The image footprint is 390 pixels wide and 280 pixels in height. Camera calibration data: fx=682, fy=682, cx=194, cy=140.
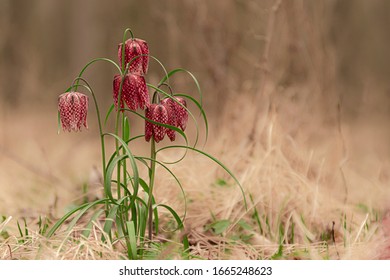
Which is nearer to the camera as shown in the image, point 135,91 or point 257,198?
→ point 135,91

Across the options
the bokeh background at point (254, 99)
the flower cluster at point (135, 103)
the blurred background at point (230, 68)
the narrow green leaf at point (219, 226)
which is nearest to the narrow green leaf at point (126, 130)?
the flower cluster at point (135, 103)

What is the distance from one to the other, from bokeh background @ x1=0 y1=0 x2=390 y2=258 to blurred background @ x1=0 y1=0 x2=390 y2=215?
1 centimetres

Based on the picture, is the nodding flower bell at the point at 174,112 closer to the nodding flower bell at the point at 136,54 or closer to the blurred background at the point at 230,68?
the nodding flower bell at the point at 136,54

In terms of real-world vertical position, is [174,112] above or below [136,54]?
below

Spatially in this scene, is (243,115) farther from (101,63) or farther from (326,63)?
(101,63)

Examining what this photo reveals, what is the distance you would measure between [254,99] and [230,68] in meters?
0.81

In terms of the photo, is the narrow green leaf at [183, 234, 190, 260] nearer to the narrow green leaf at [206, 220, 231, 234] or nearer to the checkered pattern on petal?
the narrow green leaf at [206, 220, 231, 234]

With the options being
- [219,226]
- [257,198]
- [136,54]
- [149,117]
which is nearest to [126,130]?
[149,117]

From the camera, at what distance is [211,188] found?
11.3ft

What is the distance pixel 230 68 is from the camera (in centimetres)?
557

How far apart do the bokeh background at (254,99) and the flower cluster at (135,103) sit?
0.92 m

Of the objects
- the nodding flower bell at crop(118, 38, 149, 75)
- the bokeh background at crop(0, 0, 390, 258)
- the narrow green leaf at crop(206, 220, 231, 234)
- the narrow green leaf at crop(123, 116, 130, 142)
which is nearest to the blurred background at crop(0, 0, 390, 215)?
the bokeh background at crop(0, 0, 390, 258)

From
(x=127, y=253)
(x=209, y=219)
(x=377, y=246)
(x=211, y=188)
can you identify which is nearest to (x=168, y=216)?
(x=209, y=219)

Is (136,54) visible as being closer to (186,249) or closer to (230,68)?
(186,249)
